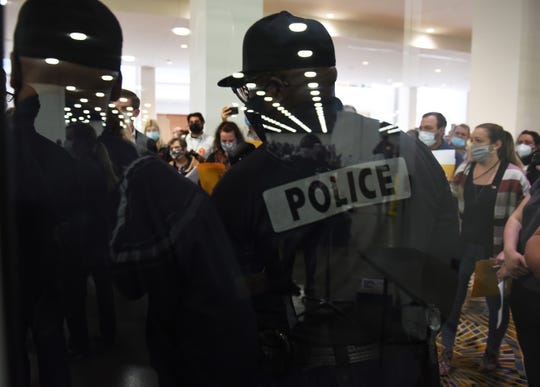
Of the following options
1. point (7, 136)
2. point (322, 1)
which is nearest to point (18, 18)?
point (7, 136)

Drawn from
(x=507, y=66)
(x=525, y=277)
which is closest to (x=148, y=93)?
(x=507, y=66)

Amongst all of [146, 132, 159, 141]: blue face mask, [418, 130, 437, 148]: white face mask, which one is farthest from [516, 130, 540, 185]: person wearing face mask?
[146, 132, 159, 141]: blue face mask

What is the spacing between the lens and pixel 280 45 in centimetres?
61

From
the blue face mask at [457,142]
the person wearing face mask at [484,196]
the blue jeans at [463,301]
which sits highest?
the blue face mask at [457,142]

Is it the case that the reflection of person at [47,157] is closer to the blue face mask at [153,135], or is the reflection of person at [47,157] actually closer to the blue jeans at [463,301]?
the blue face mask at [153,135]

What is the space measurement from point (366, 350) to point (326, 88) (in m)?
0.47

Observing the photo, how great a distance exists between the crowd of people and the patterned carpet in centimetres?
17

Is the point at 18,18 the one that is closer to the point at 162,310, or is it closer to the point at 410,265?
the point at 162,310

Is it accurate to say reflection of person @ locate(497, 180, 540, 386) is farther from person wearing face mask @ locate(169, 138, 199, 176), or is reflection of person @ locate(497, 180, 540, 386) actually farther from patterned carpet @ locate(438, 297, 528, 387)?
person wearing face mask @ locate(169, 138, 199, 176)

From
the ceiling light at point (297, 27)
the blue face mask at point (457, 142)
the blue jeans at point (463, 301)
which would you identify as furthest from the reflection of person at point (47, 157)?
the blue jeans at point (463, 301)

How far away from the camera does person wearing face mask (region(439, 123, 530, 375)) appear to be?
814mm

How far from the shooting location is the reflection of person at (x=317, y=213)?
→ 611 mm

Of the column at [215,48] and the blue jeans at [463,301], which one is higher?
the column at [215,48]

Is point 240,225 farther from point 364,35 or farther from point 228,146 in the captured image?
point 364,35
